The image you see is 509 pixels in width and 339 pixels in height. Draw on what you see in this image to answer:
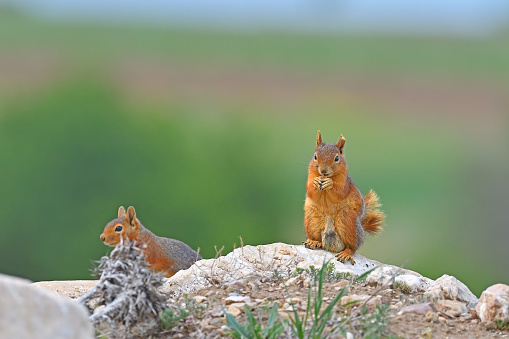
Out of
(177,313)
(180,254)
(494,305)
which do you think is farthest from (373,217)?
(177,313)

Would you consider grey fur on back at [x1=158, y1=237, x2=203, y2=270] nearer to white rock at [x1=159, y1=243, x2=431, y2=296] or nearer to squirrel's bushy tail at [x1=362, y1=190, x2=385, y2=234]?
white rock at [x1=159, y1=243, x2=431, y2=296]

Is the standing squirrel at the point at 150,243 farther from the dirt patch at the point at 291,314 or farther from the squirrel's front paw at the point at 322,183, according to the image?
the dirt patch at the point at 291,314

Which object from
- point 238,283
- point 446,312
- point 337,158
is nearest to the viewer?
point 446,312

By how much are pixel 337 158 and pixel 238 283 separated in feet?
6.96

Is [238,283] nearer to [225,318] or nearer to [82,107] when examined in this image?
[225,318]

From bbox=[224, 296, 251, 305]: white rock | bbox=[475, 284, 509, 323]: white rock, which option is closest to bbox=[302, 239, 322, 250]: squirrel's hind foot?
bbox=[224, 296, 251, 305]: white rock

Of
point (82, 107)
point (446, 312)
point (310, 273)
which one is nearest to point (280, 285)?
point (310, 273)

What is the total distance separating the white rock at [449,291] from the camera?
4.94 meters

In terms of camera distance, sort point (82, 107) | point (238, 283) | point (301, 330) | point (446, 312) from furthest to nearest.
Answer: point (82, 107) < point (238, 283) < point (446, 312) < point (301, 330)

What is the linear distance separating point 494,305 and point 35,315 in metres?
2.75

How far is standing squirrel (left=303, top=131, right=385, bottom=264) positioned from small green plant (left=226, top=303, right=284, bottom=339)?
2729 millimetres

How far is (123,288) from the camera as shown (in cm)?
398

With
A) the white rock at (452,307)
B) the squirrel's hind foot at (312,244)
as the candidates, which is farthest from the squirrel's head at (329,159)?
the white rock at (452,307)

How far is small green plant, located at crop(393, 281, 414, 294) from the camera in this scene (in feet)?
16.9
